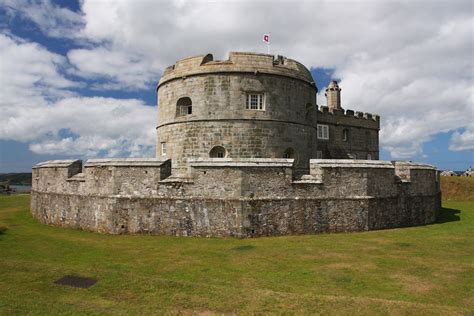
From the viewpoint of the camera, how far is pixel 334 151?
29.0 meters

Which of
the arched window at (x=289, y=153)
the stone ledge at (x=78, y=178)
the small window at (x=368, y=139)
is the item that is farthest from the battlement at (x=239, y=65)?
the small window at (x=368, y=139)

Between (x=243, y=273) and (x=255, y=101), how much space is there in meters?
10.6

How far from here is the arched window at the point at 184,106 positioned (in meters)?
18.5

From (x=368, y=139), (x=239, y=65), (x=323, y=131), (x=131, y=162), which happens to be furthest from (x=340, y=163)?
(x=368, y=139)

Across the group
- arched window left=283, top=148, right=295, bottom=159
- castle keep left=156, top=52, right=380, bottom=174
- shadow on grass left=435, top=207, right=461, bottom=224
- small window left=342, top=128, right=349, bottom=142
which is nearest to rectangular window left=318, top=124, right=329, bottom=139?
small window left=342, top=128, right=349, bottom=142

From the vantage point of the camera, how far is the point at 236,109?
56.3ft

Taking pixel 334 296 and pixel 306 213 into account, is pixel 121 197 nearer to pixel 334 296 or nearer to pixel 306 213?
pixel 306 213

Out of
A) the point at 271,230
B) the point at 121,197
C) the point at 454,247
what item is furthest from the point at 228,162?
the point at 454,247

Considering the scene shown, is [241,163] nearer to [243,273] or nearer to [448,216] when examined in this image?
[243,273]

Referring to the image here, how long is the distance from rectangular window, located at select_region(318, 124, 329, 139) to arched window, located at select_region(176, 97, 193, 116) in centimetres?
1307

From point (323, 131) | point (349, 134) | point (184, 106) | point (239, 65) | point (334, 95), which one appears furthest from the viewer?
point (334, 95)

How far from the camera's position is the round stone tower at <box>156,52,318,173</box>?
17.2m

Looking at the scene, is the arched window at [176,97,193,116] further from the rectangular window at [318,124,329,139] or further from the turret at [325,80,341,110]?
the turret at [325,80,341,110]

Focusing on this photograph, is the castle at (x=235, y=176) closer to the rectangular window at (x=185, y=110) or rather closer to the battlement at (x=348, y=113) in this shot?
the rectangular window at (x=185, y=110)
